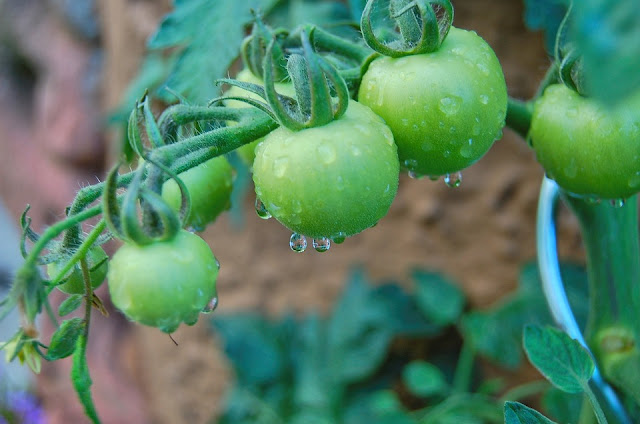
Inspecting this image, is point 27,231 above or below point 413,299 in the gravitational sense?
above

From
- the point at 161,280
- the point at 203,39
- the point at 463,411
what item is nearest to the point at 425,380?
the point at 463,411

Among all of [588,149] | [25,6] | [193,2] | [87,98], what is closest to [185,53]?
[193,2]

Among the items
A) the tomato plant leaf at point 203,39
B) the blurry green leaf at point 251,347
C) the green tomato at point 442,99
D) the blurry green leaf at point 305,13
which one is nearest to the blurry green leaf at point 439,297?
the blurry green leaf at point 251,347

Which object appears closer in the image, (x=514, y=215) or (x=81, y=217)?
(x=81, y=217)

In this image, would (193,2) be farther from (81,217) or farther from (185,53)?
(81,217)

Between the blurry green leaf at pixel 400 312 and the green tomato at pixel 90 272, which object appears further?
the blurry green leaf at pixel 400 312

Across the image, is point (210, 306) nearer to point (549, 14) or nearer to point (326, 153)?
point (326, 153)

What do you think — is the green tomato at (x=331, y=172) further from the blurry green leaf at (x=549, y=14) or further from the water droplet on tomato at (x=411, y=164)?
the blurry green leaf at (x=549, y=14)
